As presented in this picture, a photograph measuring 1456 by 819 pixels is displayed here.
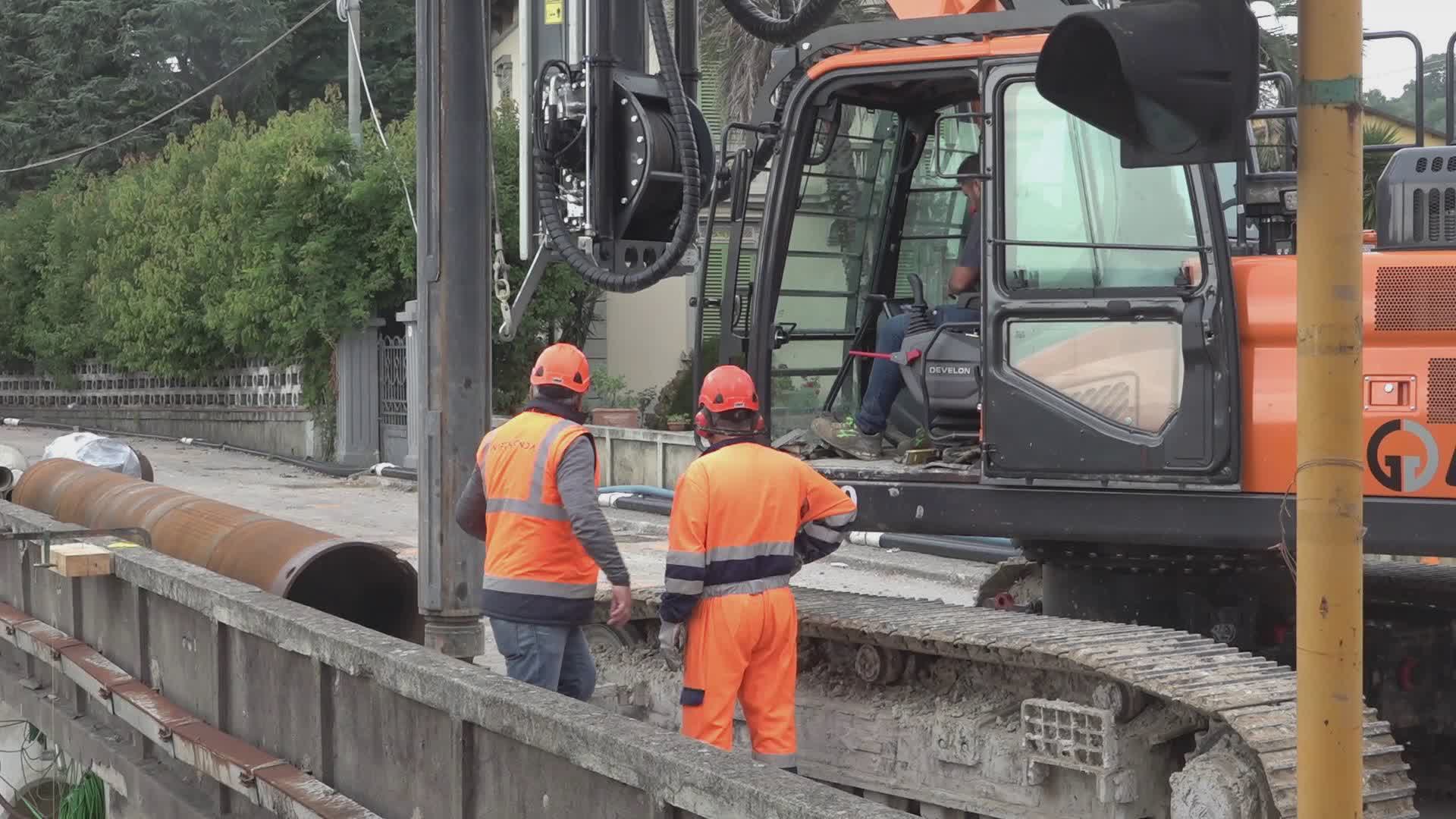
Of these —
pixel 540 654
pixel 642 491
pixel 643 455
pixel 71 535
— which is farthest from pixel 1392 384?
pixel 643 455

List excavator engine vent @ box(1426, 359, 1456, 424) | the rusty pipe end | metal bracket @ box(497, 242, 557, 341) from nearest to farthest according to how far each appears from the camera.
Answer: excavator engine vent @ box(1426, 359, 1456, 424) → metal bracket @ box(497, 242, 557, 341) → the rusty pipe end

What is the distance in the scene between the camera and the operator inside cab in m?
7.07

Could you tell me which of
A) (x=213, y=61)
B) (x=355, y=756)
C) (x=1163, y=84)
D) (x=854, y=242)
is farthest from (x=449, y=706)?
(x=213, y=61)

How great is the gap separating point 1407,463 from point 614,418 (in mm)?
17708

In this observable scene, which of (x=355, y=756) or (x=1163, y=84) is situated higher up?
(x=1163, y=84)

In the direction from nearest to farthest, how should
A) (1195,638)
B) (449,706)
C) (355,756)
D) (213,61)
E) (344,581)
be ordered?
1. (449,706)
2. (355,756)
3. (1195,638)
4. (344,581)
5. (213,61)

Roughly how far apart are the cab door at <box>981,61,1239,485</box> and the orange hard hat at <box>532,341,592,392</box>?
62.6 inches

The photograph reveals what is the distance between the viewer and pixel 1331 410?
312 cm

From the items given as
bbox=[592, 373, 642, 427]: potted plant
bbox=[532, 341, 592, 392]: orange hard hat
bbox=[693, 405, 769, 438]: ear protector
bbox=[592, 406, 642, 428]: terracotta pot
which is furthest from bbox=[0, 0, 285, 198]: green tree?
bbox=[693, 405, 769, 438]: ear protector

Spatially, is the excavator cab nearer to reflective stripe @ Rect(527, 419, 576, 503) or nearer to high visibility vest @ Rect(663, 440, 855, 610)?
high visibility vest @ Rect(663, 440, 855, 610)

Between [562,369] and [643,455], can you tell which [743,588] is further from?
[643,455]

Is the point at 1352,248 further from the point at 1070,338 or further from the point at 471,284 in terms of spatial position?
the point at 471,284

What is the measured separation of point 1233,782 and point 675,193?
3.13m

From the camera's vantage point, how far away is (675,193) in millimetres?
6801
